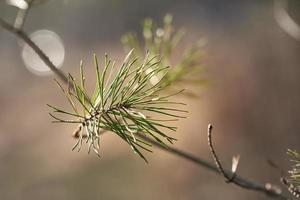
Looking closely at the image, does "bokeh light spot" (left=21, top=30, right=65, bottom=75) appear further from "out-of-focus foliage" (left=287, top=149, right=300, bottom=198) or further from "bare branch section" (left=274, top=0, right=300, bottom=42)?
"out-of-focus foliage" (left=287, top=149, right=300, bottom=198)

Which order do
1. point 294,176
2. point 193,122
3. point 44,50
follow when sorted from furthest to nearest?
point 44,50
point 193,122
point 294,176

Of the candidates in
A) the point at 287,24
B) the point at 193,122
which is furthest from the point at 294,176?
the point at 193,122

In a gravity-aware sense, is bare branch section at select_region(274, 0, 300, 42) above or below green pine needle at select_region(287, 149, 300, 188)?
above

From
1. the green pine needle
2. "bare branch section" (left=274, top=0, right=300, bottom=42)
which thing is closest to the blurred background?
"bare branch section" (left=274, top=0, right=300, bottom=42)

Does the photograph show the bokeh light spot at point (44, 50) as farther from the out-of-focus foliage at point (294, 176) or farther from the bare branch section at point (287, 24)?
the out-of-focus foliage at point (294, 176)

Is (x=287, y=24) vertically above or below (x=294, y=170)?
above

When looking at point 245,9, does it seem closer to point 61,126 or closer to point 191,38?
point 191,38

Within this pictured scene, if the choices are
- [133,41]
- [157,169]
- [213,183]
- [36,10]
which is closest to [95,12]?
[36,10]

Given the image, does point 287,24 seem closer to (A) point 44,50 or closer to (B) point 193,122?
(B) point 193,122
